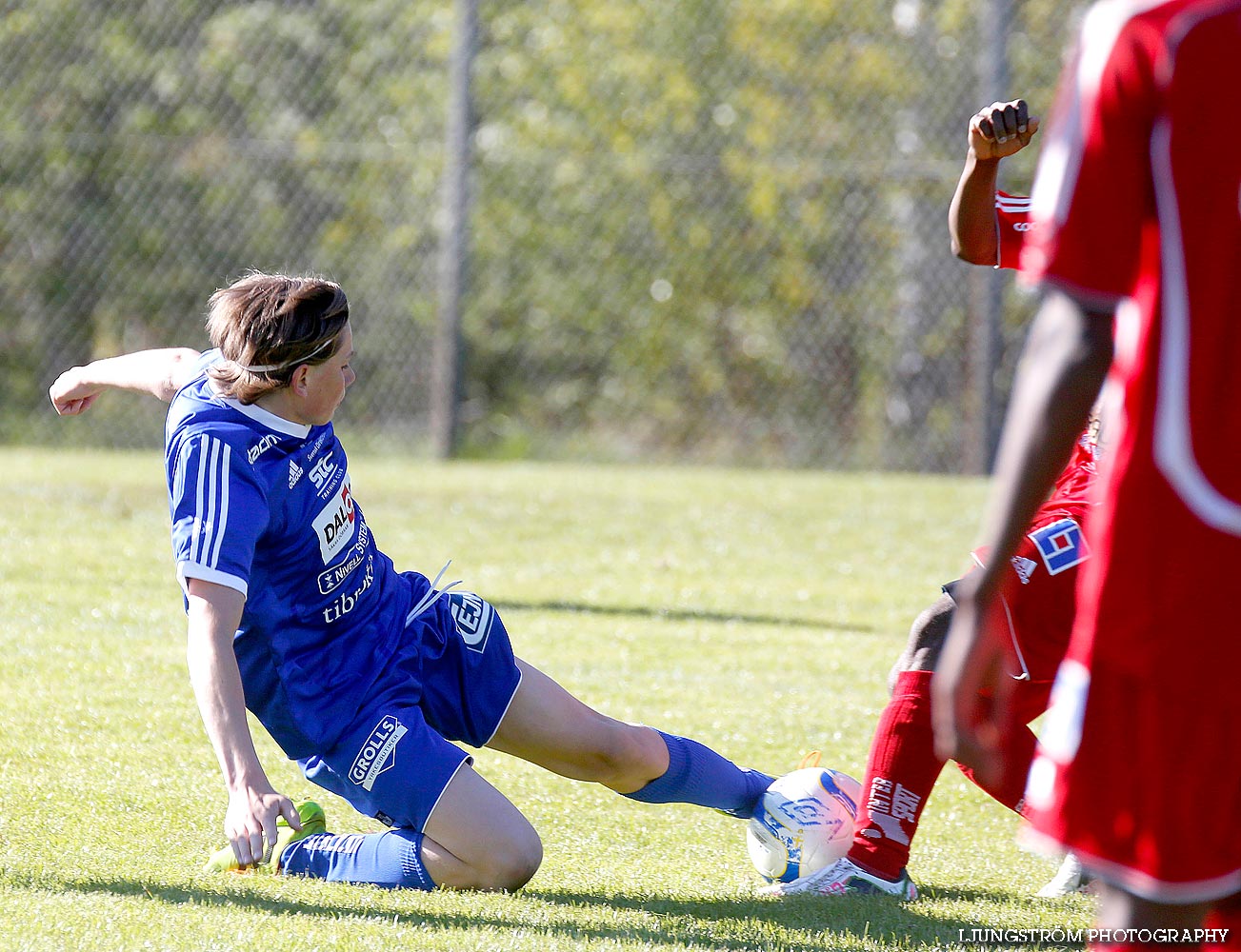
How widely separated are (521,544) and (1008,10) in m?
5.51

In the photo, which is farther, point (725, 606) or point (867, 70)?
point (867, 70)

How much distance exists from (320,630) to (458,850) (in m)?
0.54

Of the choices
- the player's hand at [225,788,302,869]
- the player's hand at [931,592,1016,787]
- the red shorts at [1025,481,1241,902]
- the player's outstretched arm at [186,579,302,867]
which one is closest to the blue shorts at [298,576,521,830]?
the player's outstretched arm at [186,579,302,867]

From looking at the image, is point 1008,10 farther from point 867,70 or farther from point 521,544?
point 521,544

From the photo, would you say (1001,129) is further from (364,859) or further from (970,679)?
(364,859)

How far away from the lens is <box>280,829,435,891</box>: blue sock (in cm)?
321

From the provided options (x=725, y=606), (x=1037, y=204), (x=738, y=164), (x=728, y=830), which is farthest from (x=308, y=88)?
(x=1037, y=204)

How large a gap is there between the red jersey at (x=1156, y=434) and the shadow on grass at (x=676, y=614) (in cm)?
478

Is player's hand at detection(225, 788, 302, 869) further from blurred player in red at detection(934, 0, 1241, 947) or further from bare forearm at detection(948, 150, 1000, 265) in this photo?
bare forearm at detection(948, 150, 1000, 265)

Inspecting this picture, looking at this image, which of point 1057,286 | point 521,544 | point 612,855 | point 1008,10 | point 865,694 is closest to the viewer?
point 1057,286

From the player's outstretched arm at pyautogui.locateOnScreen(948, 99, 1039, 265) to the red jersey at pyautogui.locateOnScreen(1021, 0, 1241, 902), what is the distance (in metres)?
1.45

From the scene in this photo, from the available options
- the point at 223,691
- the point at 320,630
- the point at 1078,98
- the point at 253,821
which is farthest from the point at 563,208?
the point at 1078,98

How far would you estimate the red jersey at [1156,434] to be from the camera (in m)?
1.60

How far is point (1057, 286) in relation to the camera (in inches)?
64.2
